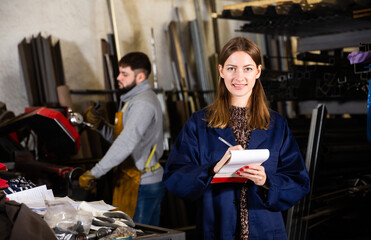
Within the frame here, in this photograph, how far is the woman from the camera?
206 cm

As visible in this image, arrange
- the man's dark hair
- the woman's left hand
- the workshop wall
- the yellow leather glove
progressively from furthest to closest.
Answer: the workshop wall → the man's dark hair → the yellow leather glove → the woman's left hand

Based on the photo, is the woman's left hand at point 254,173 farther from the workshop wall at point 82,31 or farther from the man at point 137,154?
the workshop wall at point 82,31

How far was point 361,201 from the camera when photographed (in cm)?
370

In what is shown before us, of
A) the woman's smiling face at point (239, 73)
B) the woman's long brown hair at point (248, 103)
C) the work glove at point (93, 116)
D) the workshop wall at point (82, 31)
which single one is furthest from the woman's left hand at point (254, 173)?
the workshop wall at point (82, 31)

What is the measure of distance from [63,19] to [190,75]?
1509 millimetres

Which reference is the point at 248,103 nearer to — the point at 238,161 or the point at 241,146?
the point at 241,146

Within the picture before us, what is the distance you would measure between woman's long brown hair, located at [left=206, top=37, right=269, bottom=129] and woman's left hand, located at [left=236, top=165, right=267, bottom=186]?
24 cm

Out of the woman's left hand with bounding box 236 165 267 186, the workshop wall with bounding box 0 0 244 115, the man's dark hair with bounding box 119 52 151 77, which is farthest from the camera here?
the workshop wall with bounding box 0 0 244 115

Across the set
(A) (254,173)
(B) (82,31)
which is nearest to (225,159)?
(A) (254,173)

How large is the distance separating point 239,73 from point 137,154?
143 centimetres

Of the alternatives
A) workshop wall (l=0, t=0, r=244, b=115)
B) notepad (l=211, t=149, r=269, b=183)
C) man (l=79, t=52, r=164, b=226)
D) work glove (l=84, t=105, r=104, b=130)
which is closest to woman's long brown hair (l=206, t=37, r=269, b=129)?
notepad (l=211, t=149, r=269, b=183)

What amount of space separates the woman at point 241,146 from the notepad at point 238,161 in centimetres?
8

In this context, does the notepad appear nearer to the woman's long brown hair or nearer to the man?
the woman's long brown hair

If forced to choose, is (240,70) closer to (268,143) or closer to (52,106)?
(268,143)
